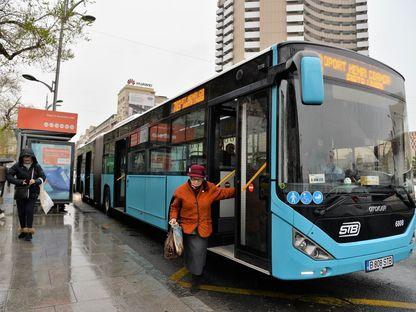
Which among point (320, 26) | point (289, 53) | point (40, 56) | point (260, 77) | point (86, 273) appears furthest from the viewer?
point (320, 26)

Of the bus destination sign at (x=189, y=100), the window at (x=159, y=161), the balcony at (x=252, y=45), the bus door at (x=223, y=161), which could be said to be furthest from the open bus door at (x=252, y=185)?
the balcony at (x=252, y=45)

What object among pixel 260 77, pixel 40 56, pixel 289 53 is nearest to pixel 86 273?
pixel 260 77

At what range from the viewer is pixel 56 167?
499 inches

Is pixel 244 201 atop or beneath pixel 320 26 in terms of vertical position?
beneath

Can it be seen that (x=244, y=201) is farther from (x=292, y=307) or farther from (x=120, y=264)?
(x=120, y=264)

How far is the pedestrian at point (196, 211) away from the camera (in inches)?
209

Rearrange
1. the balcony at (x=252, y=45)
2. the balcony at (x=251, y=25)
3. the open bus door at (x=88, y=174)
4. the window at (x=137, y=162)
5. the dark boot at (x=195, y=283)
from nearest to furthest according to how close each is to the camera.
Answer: the dark boot at (x=195, y=283)
the window at (x=137, y=162)
the open bus door at (x=88, y=174)
the balcony at (x=252, y=45)
the balcony at (x=251, y=25)

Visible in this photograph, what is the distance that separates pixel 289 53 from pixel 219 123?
6.24 ft

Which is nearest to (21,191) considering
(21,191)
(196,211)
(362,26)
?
(21,191)

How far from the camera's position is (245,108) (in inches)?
203

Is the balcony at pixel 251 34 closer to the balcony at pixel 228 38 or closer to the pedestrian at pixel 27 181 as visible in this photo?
the balcony at pixel 228 38

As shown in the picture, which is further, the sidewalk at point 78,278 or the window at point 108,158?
the window at point 108,158

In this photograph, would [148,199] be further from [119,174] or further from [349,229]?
[349,229]

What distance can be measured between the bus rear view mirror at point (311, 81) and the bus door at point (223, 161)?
208 cm
